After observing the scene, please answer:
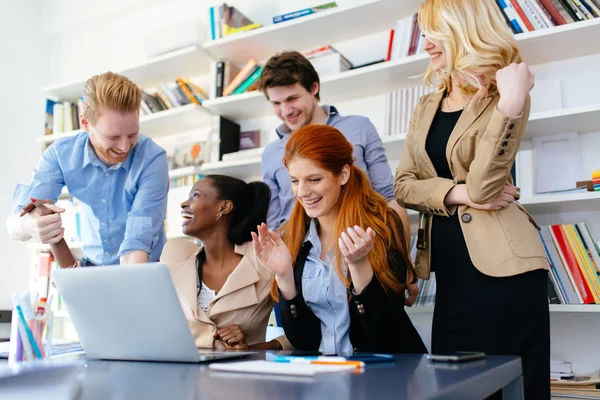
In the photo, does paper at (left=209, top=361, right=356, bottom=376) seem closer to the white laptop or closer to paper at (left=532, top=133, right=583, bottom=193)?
the white laptop

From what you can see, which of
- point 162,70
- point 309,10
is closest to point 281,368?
point 309,10

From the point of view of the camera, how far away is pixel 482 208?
149 centimetres

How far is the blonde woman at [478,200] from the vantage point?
1.41 metres

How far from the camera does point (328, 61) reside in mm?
3102

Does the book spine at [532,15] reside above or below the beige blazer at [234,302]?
above

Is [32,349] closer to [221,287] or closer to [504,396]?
[221,287]

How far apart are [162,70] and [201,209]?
83.1 inches

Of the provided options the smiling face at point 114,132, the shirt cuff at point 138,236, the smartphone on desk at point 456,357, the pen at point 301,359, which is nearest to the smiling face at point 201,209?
the shirt cuff at point 138,236

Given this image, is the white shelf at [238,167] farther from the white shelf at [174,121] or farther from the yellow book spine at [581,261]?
the yellow book spine at [581,261]

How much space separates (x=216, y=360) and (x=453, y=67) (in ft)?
3.17

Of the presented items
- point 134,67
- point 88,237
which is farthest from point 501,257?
point 134,67

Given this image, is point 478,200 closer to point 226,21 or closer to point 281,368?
point 281,368

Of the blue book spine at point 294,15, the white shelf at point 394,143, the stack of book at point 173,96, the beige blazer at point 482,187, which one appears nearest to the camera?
the beige blazer at point 482,187

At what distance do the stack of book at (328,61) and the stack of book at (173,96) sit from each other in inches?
32.4
